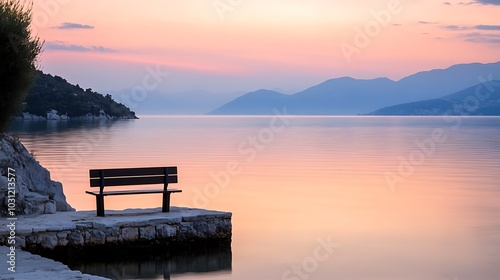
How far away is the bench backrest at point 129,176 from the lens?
655 inches

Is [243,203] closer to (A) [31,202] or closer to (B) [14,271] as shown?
(A) [31,202]

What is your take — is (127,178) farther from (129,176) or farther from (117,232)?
(117,232)

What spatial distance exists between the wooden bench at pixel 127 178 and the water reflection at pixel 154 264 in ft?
4.95

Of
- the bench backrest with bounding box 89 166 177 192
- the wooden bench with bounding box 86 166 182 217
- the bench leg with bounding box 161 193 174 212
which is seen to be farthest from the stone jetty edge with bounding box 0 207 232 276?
the bench backrest with bounding box 89 166 177 192

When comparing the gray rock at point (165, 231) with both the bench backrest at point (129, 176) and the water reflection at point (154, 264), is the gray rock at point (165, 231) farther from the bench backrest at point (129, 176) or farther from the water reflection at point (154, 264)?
the bench backrest at point (129, 176)

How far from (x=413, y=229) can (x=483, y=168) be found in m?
22.3

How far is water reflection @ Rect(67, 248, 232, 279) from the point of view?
1470 cm

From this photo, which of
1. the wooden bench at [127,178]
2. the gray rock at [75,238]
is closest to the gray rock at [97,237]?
the gray rock at [75,238]

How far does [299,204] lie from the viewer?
25453mm

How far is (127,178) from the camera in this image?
17.0m

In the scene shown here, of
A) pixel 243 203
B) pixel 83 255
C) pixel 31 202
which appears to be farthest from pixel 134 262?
pixel 243 203

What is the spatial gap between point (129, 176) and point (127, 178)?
0.19 meters

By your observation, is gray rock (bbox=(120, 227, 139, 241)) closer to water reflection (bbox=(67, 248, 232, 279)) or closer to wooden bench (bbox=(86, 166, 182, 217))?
water reflection (bbox=(67, 248, 232, 279))

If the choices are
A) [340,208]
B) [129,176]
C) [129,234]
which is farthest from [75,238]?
[340,208]
